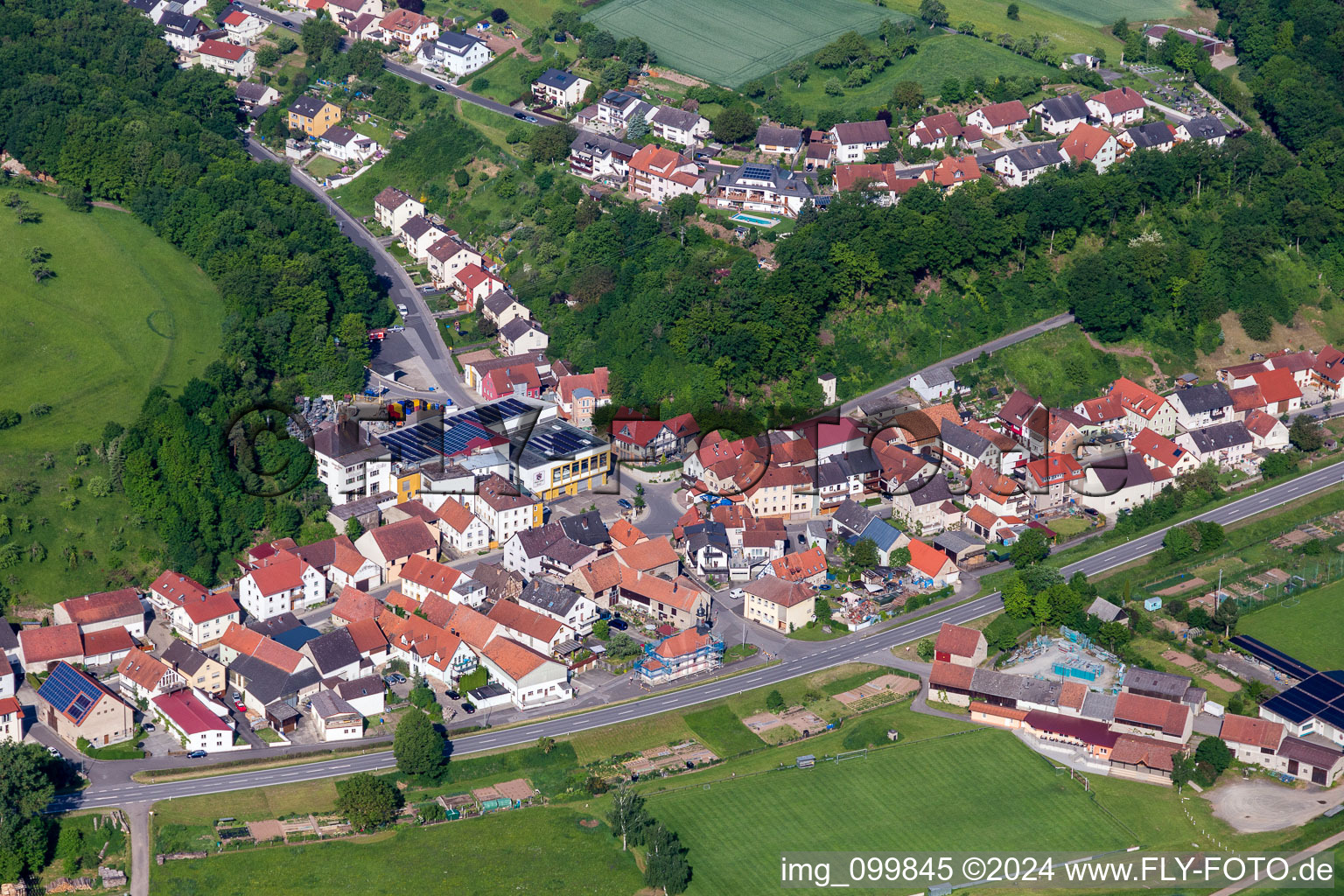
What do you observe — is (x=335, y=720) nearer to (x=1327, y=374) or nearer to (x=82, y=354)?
(x=82, y=354)

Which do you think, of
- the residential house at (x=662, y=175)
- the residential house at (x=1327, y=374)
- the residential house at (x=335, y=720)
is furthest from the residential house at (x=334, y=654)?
the residential house at (x=1327, y=374)

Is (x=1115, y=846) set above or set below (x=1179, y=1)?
below

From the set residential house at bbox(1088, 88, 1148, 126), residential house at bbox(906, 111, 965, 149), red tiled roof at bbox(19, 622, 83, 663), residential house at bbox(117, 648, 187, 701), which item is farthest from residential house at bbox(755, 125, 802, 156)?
red tiled roof at bbox(19, 622, 83, 663)

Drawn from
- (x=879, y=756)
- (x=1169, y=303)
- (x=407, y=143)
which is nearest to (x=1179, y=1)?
(x=1169, y=303)

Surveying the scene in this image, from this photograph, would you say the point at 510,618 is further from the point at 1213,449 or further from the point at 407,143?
the point at 407,143

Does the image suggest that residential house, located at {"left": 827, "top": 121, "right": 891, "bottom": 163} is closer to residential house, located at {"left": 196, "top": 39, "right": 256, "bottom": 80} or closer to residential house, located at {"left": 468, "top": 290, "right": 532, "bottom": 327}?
residential house, located at {"left": 468, "top": 290, "right": 532, "bottom": 327}

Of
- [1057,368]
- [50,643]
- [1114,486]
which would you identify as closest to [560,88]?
[1057,368]
